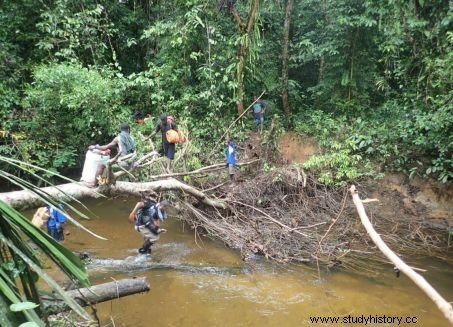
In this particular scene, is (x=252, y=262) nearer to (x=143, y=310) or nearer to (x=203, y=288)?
(x=203, y=288)

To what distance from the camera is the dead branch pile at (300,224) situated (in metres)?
7.53

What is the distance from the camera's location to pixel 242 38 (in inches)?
416

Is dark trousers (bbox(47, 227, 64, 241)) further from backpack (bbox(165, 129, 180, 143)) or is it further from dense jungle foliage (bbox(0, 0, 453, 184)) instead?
dense jungle foliage (bbox(0, 0, 453, 184))

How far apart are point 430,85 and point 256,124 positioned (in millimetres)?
4435

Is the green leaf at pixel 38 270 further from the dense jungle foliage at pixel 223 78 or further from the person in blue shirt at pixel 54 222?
the dense jungle foliage at pixel 223 78

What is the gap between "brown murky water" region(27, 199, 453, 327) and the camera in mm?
5730

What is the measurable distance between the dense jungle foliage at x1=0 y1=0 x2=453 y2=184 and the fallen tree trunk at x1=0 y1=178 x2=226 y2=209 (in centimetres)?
214

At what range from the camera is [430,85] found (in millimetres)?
9656

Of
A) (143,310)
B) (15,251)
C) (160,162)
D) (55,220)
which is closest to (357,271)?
(143,310)

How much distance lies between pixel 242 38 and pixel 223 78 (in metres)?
1.18

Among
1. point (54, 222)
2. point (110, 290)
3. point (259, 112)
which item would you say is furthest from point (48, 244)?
point (259, 112)

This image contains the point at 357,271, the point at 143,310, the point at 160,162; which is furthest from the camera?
the point at 160,162

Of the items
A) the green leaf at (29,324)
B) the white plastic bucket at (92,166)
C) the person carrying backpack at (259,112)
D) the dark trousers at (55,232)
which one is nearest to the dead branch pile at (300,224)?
the person carrying backpack at (259,112)

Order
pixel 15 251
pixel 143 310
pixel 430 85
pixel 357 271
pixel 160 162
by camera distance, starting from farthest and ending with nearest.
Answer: pixel 430 85 < pixel 160 162 < pixel 357 271 < pixel 143 310 < pixel 15 251
